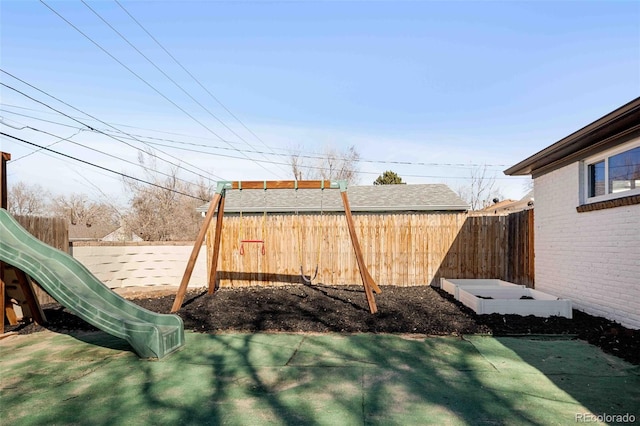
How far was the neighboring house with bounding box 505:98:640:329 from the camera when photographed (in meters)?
5.20

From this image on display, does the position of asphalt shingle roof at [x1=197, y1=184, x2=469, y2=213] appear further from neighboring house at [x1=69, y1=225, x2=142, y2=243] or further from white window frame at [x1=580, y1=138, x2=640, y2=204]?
neighboring house at [x1=69, y1=225, x2=142, y2=243]

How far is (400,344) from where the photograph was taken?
495 centimetres

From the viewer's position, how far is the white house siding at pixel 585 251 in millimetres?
5215

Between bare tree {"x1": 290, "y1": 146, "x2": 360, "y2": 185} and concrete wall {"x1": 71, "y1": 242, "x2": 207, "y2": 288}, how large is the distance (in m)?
19.8

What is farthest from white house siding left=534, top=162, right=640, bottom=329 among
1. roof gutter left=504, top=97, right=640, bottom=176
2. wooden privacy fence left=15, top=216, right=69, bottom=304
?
wooden privacy fence left=15, top=216, right=69, bottom=304

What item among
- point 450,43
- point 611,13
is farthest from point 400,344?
point 450,43

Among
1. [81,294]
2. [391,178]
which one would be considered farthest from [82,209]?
[81,294]

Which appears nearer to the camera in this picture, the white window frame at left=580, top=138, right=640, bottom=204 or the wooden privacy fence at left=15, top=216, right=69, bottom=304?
the white window frame at left=580, top=138, right=640, bottom=204

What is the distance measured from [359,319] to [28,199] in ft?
135

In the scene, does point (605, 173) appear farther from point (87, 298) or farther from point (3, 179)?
point (3, 179)

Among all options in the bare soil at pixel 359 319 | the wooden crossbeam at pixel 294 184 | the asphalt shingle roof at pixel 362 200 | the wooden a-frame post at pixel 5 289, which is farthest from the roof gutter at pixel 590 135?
the wooden a-frame post at pixel 5 289

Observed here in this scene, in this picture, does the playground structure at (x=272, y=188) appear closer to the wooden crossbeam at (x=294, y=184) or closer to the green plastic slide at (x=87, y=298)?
the wooden crossbeam at (x=294, y=184)

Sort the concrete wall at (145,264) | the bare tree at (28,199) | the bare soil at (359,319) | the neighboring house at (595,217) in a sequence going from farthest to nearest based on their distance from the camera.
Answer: the bare tree at (28,199)
the concrete wall at (145,264)
the bare soil at (359,319)
the neighboring house at (595,217)

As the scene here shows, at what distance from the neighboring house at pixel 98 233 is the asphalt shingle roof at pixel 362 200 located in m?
14.9
